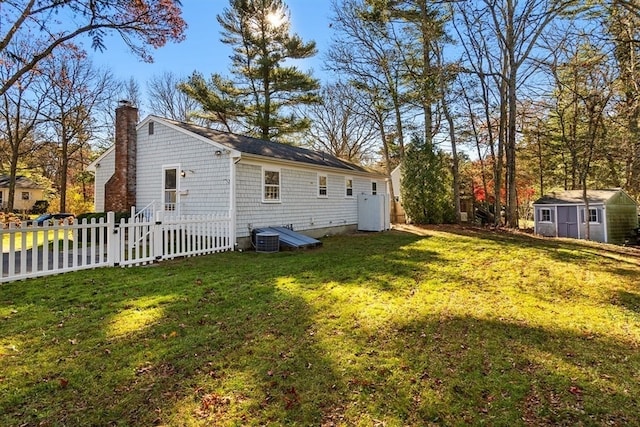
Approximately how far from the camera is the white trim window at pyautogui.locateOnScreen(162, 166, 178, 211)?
38.4 feet

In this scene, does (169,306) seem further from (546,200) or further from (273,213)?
(546,200)

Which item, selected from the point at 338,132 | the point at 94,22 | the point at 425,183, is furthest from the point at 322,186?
the point at 338,132

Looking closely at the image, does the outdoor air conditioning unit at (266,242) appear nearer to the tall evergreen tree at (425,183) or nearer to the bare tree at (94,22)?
the bare tree at (94,22)

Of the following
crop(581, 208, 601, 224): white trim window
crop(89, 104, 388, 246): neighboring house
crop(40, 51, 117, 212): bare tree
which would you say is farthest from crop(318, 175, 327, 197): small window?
crop(40, 51, 117, 212): bare tree

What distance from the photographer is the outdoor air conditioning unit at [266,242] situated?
10.0m

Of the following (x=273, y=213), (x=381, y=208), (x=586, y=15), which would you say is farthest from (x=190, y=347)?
(x=586, y=15)

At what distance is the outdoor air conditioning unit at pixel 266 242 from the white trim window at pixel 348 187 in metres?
6.43

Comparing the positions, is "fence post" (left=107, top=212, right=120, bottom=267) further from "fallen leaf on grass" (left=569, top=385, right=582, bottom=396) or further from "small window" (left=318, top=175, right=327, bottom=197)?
"small window" (left=318, top=175, right=327, bottom=197)

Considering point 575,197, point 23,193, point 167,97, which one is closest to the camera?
point 575,197

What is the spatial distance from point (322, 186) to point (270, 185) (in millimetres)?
3214

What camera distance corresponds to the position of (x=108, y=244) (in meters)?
7.17

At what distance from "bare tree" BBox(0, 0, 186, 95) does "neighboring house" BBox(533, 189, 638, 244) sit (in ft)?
62.3

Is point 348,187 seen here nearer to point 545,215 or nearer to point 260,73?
point 260,73

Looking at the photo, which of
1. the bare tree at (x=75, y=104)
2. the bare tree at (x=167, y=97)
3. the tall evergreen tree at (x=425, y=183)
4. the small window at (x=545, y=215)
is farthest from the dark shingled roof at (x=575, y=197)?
the bare tree at (x=75, y=104)
